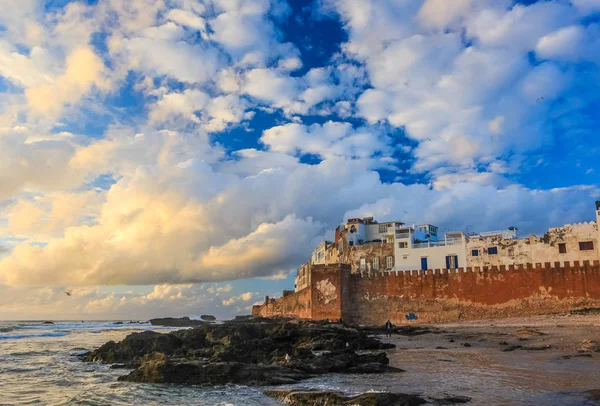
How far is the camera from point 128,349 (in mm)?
19969

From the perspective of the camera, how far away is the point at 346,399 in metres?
9.65

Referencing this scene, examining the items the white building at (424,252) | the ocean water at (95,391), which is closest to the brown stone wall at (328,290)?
the white building at (424,252)

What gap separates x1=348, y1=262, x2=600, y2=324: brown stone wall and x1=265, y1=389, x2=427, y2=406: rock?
103 ft

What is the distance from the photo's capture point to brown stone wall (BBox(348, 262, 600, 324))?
35.7 m

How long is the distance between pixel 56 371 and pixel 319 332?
11.6 meters

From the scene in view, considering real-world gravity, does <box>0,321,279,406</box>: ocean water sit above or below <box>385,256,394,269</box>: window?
below

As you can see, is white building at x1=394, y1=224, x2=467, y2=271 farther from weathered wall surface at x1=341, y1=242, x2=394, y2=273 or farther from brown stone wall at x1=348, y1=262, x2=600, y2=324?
brown stone wall at x1=348, y1=262, x2=600, y2=324

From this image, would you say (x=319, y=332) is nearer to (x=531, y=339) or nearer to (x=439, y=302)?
(x=531, y=339)

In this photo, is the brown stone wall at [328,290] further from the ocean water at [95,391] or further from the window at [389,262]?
the ocean water at [95,391]

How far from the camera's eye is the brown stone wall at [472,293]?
35.7 m

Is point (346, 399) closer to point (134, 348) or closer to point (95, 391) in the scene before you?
point (95, 391)

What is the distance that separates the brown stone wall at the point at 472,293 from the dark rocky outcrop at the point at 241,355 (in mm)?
19375

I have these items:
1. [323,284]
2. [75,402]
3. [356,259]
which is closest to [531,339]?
[75,402]

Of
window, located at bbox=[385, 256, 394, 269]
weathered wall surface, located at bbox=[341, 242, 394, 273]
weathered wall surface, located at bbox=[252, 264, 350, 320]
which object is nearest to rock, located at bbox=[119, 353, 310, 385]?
weathered wall surface, located at bbox=[252, 264, 350, 320]
